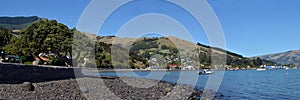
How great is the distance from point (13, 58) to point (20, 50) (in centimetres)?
290

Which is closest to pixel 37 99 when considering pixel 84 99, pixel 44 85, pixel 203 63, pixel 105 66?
pixel 84 99

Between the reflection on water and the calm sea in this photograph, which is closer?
the calm sea

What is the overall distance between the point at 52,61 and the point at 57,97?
60.8 meters

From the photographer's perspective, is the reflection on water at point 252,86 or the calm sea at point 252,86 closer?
the calm sea at point 252,86

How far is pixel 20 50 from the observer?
71312 millimetres

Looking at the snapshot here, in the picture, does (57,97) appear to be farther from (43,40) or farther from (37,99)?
(43,40)

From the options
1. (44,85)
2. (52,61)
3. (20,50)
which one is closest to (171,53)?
(52,61)

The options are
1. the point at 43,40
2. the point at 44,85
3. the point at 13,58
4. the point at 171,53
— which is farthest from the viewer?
the point at 171,53

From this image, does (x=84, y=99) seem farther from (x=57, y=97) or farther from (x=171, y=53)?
(x=171, y=53)

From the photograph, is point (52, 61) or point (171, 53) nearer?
point (52, 61)

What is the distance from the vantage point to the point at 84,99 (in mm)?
21312

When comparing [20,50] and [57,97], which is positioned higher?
[20,50]

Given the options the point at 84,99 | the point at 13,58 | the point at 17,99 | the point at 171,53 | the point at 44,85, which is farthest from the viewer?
the point at 171,53

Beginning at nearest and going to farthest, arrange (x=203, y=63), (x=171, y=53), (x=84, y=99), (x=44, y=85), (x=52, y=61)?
(x=84, y=99) → (x=44, y=85) → (x=52, y=61) → (x=171, y=53) → (x=203, y=63)
